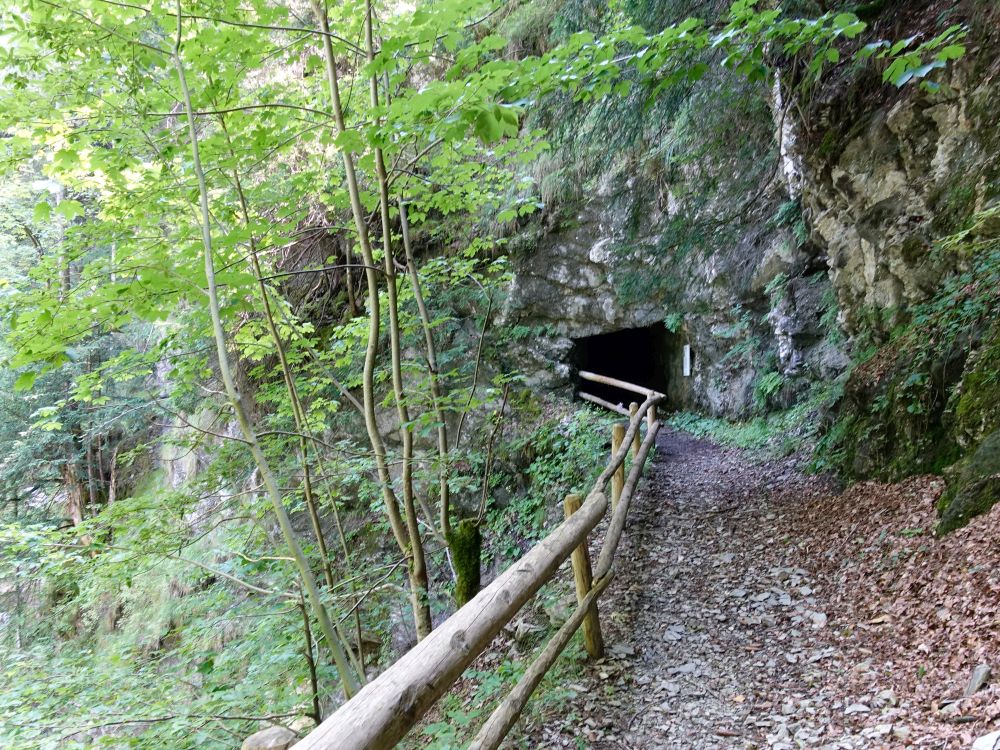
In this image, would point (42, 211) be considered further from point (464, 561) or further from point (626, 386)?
point (626, 386)

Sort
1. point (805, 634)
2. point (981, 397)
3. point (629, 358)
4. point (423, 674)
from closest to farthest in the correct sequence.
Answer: point (423, 674) → point (805, 634) → point (981, 397) → point (629, 358)

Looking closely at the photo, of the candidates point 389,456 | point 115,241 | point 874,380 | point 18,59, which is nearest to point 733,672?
point 389,456

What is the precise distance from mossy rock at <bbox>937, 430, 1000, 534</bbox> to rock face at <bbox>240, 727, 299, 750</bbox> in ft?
13.2

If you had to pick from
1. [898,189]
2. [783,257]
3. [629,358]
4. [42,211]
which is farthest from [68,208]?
[629,358]

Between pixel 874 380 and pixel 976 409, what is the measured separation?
1.46 metres

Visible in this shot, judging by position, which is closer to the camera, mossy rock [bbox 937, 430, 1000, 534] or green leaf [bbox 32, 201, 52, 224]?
green leaf [bbox 32, 201, 52, 224]

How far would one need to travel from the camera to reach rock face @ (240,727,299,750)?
177cm

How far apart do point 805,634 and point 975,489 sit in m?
1.48

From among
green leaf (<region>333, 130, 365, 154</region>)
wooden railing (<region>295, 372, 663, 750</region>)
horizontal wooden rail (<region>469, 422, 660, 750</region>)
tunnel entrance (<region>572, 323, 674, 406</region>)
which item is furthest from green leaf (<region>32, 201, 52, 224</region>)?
tunnel entrance (<region>572, 323, 674, 406</region>)

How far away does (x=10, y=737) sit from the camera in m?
3.53

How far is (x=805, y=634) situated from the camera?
345cm

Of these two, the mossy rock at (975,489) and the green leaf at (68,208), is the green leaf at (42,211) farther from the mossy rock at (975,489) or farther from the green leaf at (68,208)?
the mossy rock at (975,489)

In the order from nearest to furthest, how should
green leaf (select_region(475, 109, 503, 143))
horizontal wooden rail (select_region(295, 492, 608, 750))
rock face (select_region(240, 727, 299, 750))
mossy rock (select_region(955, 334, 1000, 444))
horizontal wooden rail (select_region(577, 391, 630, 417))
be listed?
horizontal wooden rail (select_region(295, 492, 608, 750)) → rock face (select_region(240, 727, 299, 750)) → green leaf (select_region(475, 109, 503, 143)) → mossy rock (select_region(955, 334, 1000, 444)) → horizontal wooden rail (select_region(577, 391, 630, 417))

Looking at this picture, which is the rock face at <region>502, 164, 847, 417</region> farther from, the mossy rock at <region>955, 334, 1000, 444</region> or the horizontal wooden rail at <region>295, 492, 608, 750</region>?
the horizontal wooden rail at <region>295, 492, 608, 750</region>
